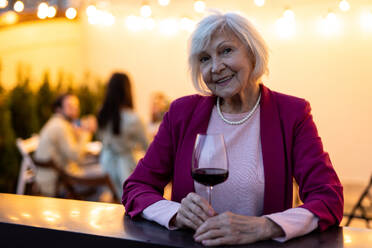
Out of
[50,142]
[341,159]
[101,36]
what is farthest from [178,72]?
[50,142]

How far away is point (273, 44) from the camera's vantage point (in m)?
7.64

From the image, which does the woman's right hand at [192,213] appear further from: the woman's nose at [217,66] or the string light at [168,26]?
the string light at [168,26]

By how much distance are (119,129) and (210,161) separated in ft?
9.69

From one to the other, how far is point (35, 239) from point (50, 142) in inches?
133

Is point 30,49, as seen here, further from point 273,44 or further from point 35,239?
point 35,239

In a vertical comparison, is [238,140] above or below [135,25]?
below

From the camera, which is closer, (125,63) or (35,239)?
(35,239)

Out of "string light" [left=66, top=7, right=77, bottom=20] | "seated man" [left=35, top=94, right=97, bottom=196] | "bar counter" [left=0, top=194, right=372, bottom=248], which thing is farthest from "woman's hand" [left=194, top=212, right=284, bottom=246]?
"seated man" [left=35, top=94, right=97, bottom=196]

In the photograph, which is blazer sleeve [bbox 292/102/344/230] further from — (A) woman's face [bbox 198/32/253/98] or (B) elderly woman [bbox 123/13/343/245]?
(A) woman's face [bbox 198/32/253/98]

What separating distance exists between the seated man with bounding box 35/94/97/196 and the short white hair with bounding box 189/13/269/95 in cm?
311

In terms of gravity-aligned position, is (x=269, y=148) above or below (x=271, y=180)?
above

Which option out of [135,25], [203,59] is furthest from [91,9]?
[203,59]

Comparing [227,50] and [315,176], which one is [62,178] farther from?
[315,176]

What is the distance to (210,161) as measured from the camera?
1.26 meters
